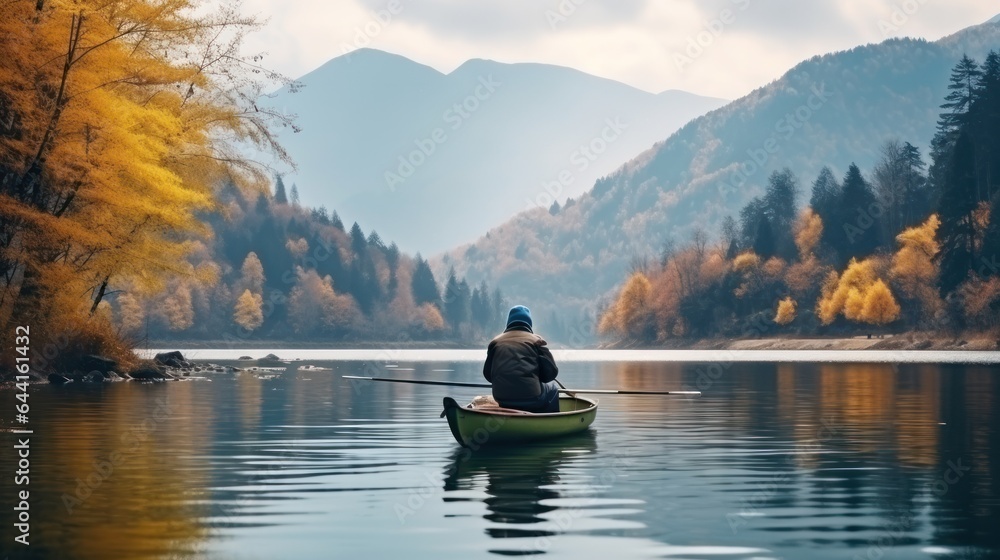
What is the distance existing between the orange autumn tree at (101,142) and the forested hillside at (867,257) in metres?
74.5

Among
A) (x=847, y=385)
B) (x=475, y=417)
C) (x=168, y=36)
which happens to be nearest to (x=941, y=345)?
(x=847, y=385)

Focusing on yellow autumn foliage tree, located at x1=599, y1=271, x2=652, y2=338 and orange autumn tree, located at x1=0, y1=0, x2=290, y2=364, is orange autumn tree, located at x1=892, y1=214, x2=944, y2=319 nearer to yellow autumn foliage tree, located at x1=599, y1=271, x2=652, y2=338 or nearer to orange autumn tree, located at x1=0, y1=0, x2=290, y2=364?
yellow autumn foliage tree, located at x1=599, y1=271, x2=652, y2=338

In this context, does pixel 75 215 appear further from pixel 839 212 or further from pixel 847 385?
pixel 839 212

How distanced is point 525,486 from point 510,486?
203 mm

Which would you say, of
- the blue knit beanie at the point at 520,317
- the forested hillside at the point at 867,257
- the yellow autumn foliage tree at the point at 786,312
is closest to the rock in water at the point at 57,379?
the blue knit beanie at the point at 520,317

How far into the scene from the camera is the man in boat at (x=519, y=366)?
20719 millimetres

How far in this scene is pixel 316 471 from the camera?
17.6 meters

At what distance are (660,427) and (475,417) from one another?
23.3 feet

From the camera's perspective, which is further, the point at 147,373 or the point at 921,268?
the point at 921,268

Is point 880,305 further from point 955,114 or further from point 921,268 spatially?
point 955,114

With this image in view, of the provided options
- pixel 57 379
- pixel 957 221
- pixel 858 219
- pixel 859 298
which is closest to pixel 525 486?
pixel 57 379

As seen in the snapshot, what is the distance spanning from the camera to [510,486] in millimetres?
15758

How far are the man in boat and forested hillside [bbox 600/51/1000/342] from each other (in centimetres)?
8571

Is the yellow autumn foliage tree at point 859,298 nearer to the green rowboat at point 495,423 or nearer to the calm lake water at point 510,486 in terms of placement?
the calm lake water at point 510,486
